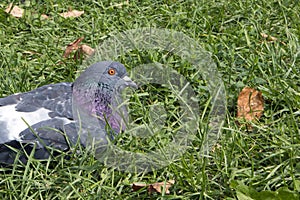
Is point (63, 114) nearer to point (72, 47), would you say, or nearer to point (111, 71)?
point (111, 71)

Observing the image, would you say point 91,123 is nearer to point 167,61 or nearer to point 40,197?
point 40,197

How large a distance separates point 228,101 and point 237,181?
1.09m

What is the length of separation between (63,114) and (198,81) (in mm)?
1095

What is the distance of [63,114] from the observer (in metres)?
3.89

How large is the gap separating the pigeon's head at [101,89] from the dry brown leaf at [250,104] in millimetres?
738

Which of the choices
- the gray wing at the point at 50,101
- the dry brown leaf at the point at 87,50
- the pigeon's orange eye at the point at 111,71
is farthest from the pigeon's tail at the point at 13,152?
the dry brown leaf at the point at 87,50

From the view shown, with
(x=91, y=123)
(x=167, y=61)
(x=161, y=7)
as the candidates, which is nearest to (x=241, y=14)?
(x=161, y=7)

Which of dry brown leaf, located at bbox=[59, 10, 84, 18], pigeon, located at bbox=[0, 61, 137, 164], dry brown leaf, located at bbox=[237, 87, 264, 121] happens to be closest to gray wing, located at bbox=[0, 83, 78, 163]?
pigeon, located at bbox=[0, 61, 137, 164]

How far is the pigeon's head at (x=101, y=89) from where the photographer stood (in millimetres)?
4035

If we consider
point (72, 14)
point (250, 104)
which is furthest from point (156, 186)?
point (72, 14)

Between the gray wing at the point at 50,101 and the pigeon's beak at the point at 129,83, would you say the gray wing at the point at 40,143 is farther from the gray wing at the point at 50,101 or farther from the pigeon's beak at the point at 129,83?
the pigeon's beak at the point at 129,83

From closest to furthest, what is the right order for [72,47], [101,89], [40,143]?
1. [40,143]
2. [101,89]
3. [72,47]

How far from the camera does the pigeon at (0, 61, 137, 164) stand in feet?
12.2

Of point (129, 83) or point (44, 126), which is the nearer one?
point (44, 126)
